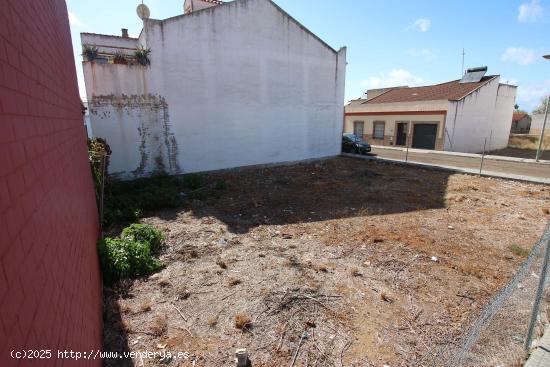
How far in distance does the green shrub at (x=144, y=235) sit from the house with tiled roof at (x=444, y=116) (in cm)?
2307

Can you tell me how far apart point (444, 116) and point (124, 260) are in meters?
26.3

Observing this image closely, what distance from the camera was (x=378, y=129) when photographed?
29.5 metres

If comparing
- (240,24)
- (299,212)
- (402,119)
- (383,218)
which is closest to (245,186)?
(299,212)

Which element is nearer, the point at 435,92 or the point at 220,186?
the point at 220,186

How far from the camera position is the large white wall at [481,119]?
24.5 metres

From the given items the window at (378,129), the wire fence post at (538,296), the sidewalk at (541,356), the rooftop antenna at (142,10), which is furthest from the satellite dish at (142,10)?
the window at (378,129)

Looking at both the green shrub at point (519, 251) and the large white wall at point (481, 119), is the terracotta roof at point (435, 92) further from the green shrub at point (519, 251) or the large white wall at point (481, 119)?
the green shrub at point (519, 251)

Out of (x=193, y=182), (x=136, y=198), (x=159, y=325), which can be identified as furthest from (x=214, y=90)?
(x=159, y=325)

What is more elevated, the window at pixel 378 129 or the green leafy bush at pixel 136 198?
the window at pixel 378 129

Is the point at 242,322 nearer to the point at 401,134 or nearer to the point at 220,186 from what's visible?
the point at 220,186

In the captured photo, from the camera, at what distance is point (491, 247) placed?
6410 millimetres

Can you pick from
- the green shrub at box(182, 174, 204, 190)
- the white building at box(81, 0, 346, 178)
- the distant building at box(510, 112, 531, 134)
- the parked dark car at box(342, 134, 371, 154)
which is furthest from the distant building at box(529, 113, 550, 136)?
the green shrub at box(182, 174, 204, 190)

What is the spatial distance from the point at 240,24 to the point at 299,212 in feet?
32.8

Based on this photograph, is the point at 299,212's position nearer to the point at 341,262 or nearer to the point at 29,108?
the point at 341,262
